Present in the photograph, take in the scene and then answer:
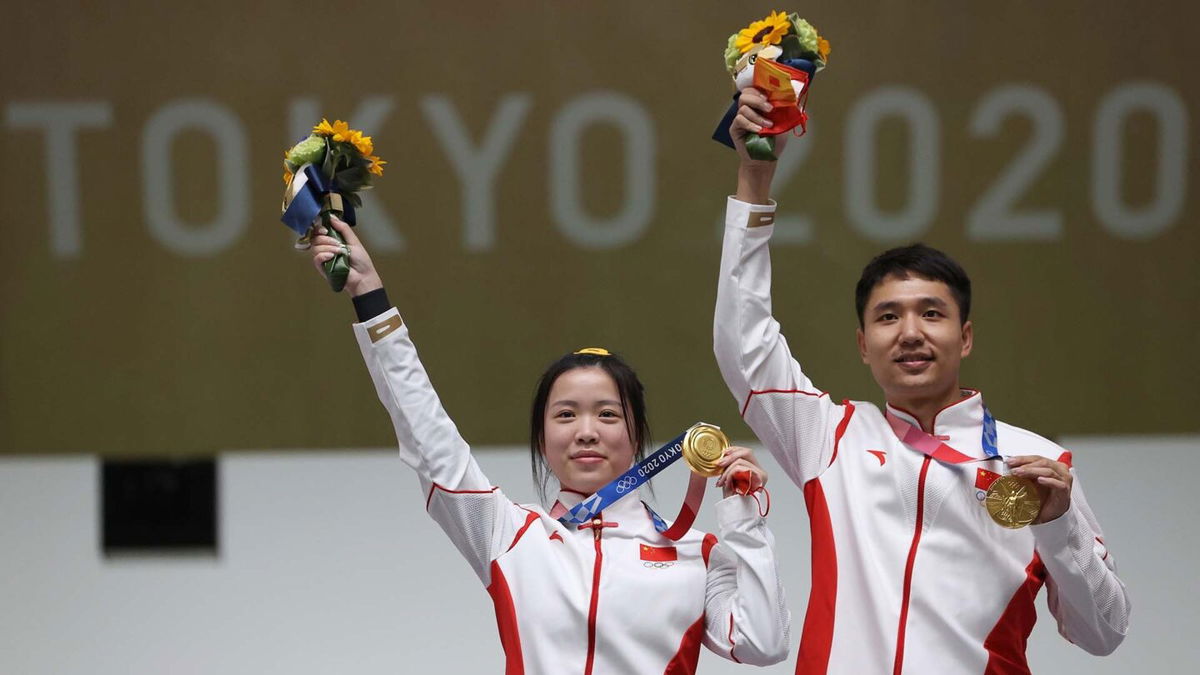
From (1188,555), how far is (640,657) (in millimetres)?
2474

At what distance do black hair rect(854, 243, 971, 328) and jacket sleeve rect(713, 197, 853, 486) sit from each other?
182 millimetres

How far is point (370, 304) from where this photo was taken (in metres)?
2.21

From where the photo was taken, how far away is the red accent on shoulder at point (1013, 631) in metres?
2.14

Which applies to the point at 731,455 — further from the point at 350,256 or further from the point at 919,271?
the point at 350,256

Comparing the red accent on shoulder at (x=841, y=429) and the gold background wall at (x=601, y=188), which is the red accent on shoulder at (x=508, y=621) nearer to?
the red accent on shoulder at (x=841, y=429)

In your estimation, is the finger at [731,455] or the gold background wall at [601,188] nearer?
the finger at [731,455]

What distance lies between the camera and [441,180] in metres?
3.88

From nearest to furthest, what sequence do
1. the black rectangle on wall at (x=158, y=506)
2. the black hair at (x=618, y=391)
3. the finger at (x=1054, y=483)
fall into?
the finger at (x=1054, y=483)
the black hair at (x=618, y=391)
the black rectangle on wall at (x=158, y=506)

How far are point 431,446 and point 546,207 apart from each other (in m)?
1.79

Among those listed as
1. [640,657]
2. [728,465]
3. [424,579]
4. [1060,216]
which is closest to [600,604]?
[640,657]

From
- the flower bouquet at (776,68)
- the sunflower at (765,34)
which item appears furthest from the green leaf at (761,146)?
the sunflower at (765,34)

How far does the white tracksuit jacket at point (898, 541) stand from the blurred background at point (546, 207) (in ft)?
5.29

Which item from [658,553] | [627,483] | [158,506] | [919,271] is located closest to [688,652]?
[658,553]

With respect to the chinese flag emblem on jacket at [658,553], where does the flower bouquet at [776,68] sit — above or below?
above
